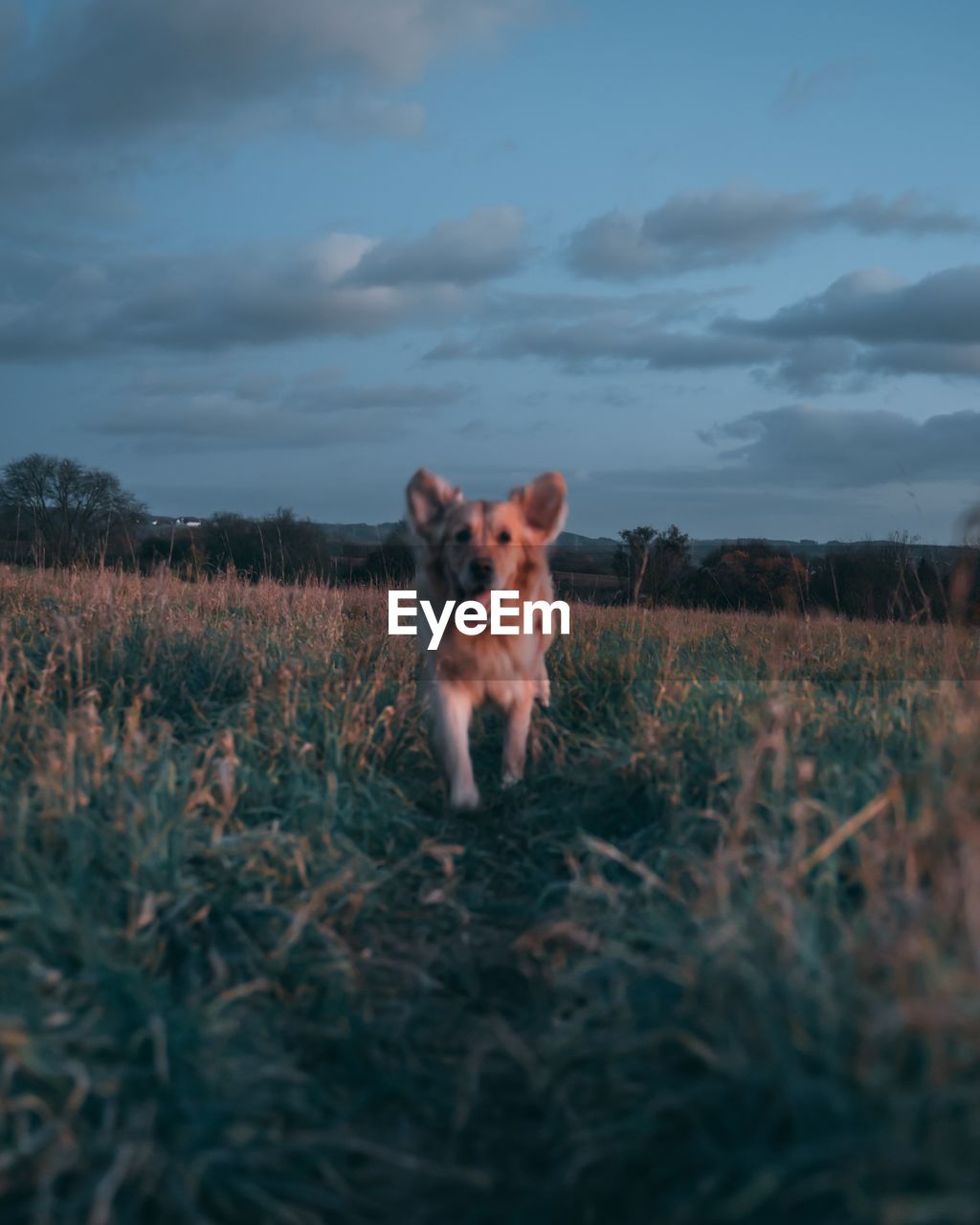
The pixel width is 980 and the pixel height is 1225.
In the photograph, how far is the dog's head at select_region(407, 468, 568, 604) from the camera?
4.66m

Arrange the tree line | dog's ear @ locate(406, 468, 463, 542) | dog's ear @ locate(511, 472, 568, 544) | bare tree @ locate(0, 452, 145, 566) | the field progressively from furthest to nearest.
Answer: bare tree @ locate(0, 452, 145, 566)
the tree line
dog's ear @ locate(511, 472, 568, 544)
dog's ear @ locate(406, 468, 463, 542)
the field

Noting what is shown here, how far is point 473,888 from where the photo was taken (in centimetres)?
341

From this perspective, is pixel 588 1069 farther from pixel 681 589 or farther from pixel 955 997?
pixel 681 589

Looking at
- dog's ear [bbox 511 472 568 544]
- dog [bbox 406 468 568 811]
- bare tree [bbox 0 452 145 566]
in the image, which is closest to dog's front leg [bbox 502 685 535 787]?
dog [bbox 406 468 568 811]

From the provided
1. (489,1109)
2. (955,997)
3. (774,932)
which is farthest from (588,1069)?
(955,997)

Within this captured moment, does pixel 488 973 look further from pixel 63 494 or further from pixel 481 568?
pixel 63 494

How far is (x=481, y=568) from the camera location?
4.60m

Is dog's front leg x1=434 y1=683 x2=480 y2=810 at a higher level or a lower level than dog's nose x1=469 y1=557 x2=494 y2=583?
lower

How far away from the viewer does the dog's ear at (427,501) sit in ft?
15.9

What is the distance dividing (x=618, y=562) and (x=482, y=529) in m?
7.05

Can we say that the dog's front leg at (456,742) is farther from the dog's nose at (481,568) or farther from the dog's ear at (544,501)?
the dog's ear at (544,501)

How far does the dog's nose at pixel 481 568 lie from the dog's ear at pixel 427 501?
13.8 inches

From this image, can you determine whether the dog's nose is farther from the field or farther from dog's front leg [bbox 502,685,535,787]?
the field

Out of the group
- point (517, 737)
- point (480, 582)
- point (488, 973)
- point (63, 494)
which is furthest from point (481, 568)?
point (63, 494)
